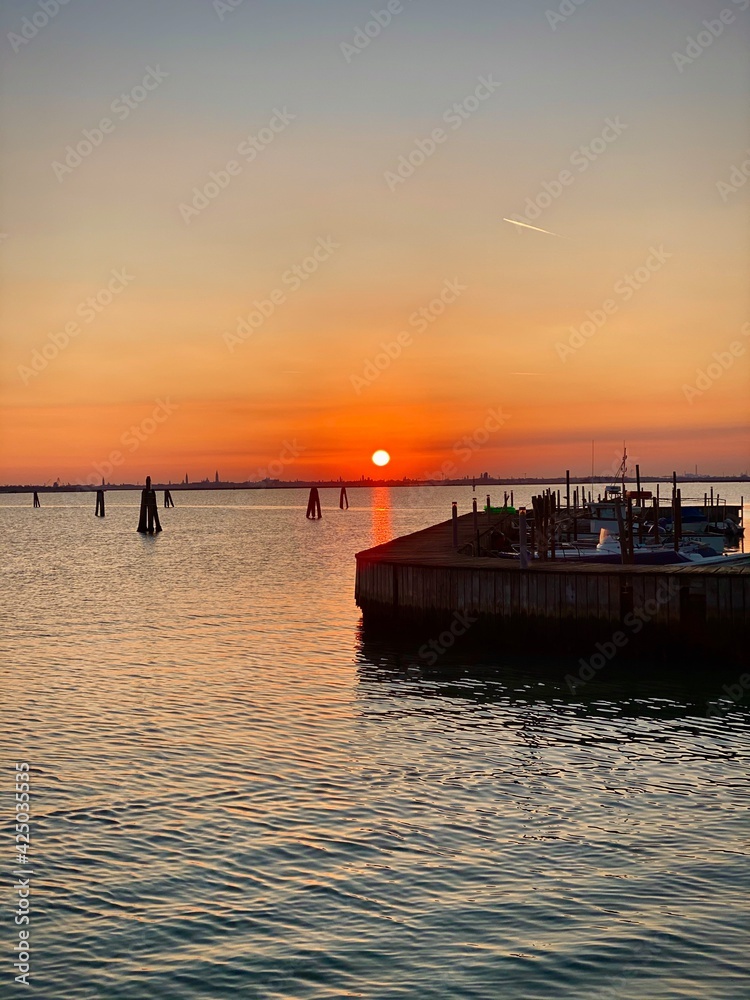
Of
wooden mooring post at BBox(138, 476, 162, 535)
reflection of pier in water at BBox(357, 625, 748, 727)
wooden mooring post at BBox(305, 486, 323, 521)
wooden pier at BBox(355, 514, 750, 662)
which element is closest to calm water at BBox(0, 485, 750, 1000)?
reflection of pier in water at BBox(357, 625, 748, 727)

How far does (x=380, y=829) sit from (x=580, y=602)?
13.8 meters

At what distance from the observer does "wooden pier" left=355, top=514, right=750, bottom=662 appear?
23.5 meters

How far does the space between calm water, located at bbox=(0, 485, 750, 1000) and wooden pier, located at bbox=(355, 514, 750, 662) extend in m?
0.95

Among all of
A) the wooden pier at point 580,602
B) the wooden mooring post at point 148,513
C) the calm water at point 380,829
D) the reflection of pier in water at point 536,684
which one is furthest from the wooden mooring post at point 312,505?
the calm water at point 380,829

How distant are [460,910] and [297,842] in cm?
274

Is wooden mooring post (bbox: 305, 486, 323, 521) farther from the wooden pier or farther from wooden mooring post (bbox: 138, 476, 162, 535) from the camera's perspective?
the wooden pier

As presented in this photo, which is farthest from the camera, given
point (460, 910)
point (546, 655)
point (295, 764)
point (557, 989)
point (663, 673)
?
point (546, 655)

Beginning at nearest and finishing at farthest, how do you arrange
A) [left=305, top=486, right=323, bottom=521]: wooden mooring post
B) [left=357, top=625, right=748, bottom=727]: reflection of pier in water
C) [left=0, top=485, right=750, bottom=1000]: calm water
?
[left=0, top=485, right=750, bottom=1000]: calm water, [left=357, top=625, right=748, bottom=727]: reflection of pier in water, [left=305, top=486, right=323, bottom=521]: wooden mooring post

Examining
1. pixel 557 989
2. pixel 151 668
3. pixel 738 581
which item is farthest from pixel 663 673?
pixel 557 989

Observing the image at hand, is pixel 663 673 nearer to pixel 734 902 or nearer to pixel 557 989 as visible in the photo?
pixel 734 902

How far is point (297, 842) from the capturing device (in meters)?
12.0

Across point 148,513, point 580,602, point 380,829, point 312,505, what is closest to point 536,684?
point 580,602

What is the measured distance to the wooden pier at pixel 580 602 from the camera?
23.5 metres

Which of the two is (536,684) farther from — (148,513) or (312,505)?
(312,505)
